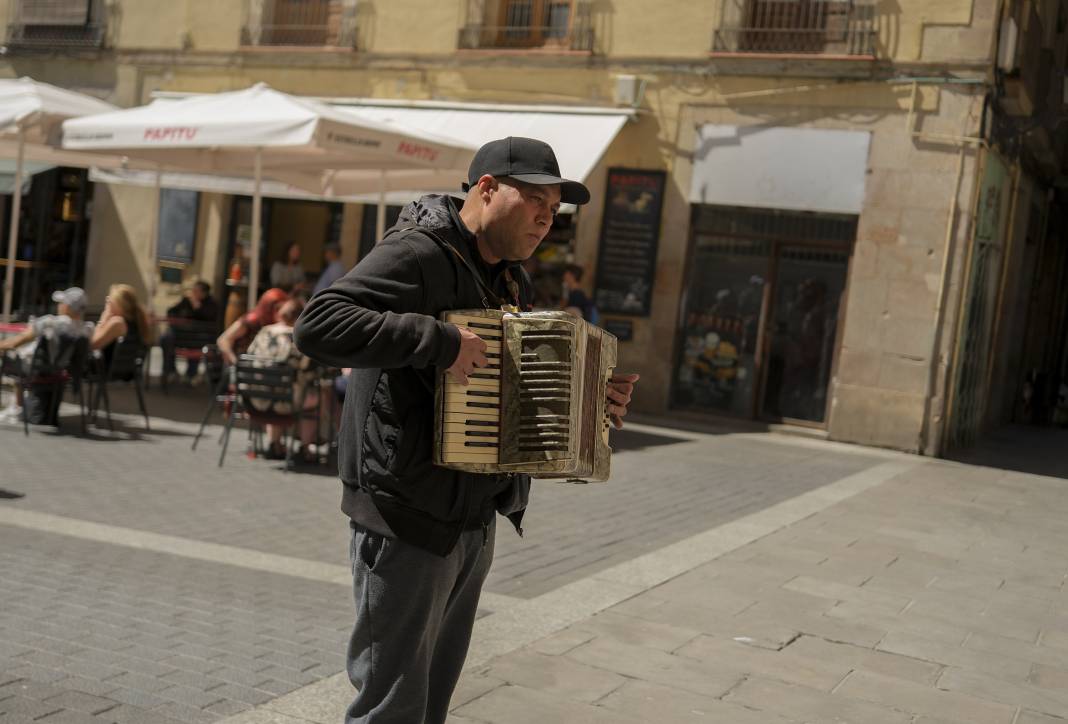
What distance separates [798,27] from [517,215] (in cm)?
1305

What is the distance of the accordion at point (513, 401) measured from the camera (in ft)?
9.30

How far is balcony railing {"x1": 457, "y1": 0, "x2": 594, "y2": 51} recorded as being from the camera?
1622 centimetres

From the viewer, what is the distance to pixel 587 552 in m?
7.27

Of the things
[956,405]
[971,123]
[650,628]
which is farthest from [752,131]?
[650,628]

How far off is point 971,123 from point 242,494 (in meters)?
9.55

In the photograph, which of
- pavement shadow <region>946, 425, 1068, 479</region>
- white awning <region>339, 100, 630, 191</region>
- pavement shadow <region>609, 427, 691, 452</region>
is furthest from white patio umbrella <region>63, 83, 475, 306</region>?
pavement shadow <region>946, 425, 1068, 479</region>

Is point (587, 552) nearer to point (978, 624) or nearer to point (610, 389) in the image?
point (978, 624)

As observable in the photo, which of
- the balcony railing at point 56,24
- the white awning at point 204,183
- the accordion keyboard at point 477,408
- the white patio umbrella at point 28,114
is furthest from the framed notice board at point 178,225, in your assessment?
the accordion keyboard at point 477,408

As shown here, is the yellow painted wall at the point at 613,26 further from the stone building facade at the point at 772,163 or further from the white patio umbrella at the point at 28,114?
the white patio umbrella at the point at 28,114

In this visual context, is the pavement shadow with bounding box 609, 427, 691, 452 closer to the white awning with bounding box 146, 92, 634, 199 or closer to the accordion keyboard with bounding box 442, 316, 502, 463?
the white awning with bounding box 146, 92, 634, 199

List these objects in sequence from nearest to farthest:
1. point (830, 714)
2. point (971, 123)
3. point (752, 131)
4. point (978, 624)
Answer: point (830, 714) → point (978, 624) → point (971, 123) → point (752, 131)

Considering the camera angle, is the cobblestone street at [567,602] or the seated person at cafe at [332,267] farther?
the seated person at cafe at [332,267]

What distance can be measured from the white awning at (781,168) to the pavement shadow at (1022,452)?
130 inches

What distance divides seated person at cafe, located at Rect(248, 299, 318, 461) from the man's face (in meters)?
6.35
